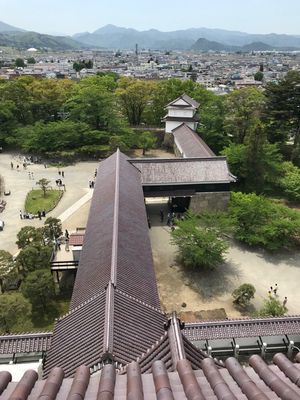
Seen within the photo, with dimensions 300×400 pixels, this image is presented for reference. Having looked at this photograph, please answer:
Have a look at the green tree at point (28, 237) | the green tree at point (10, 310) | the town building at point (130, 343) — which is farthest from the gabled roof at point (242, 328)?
the green tree at point (28, 237)

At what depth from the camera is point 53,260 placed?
2336 centimetres

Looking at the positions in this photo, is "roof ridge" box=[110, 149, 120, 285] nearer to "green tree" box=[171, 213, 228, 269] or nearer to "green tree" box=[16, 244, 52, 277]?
"green tree" box=[171, 213, 228, 269]

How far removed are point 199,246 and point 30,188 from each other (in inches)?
923

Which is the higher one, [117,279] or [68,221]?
[117,279]

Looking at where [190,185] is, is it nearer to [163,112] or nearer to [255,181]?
[255,181]

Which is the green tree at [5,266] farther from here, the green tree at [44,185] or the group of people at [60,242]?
the green tree at [44,185]

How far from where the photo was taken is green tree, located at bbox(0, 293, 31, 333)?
18.0 meters

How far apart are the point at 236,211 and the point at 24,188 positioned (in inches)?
961

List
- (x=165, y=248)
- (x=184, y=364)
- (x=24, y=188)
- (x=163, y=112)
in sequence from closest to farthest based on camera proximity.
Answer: (x=184, y=364), (x=165, y=248), (x=24, y=188), (x=163, y=112)

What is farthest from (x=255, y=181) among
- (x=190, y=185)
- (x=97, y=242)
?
(x=97, y=242)

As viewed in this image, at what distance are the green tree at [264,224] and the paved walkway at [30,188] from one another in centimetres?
1571

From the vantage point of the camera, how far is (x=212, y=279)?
80.7 ft

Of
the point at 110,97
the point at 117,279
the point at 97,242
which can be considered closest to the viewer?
the point at 117,279

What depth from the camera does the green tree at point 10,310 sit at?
707 inches
